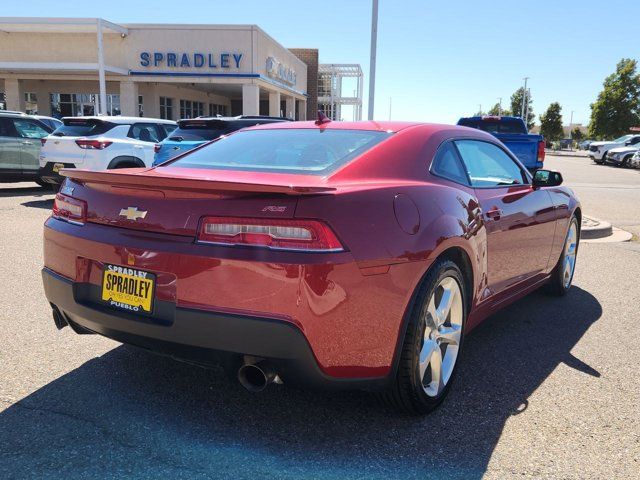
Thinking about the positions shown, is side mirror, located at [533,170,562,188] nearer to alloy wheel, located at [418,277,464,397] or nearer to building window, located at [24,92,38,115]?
alloy wheel, located at [418,277,464,397]

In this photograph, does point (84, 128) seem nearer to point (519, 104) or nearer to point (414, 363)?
point (414, 363)

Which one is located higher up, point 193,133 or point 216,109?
point 216,109

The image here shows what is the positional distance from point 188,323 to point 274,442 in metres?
0.73

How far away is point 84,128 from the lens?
35.0ft

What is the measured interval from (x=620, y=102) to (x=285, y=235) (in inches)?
2189

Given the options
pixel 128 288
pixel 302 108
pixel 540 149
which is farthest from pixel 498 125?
pixel 302 108

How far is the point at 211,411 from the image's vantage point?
2.93 metres

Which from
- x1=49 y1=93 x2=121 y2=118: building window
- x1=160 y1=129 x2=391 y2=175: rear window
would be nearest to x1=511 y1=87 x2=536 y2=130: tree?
x1=49 y1=93 x2=121 y2=118: building window

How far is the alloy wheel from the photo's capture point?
2.92m

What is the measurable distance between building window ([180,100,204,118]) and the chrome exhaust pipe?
1392 inches

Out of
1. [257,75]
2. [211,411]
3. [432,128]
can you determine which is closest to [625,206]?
[432,128]

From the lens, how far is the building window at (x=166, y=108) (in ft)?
108

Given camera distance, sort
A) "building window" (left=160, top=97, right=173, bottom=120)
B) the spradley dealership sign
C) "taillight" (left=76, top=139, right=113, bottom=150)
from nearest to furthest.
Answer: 1. "taillight" (left=76, top=139, right=113, bottom=150)
2. the spradley dealership sign
3. "building window" (left=160, top=97, right=173, bottom=120)

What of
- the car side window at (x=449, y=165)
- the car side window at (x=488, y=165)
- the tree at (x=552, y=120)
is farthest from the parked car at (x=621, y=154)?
the tree at (x=552, y=120)
